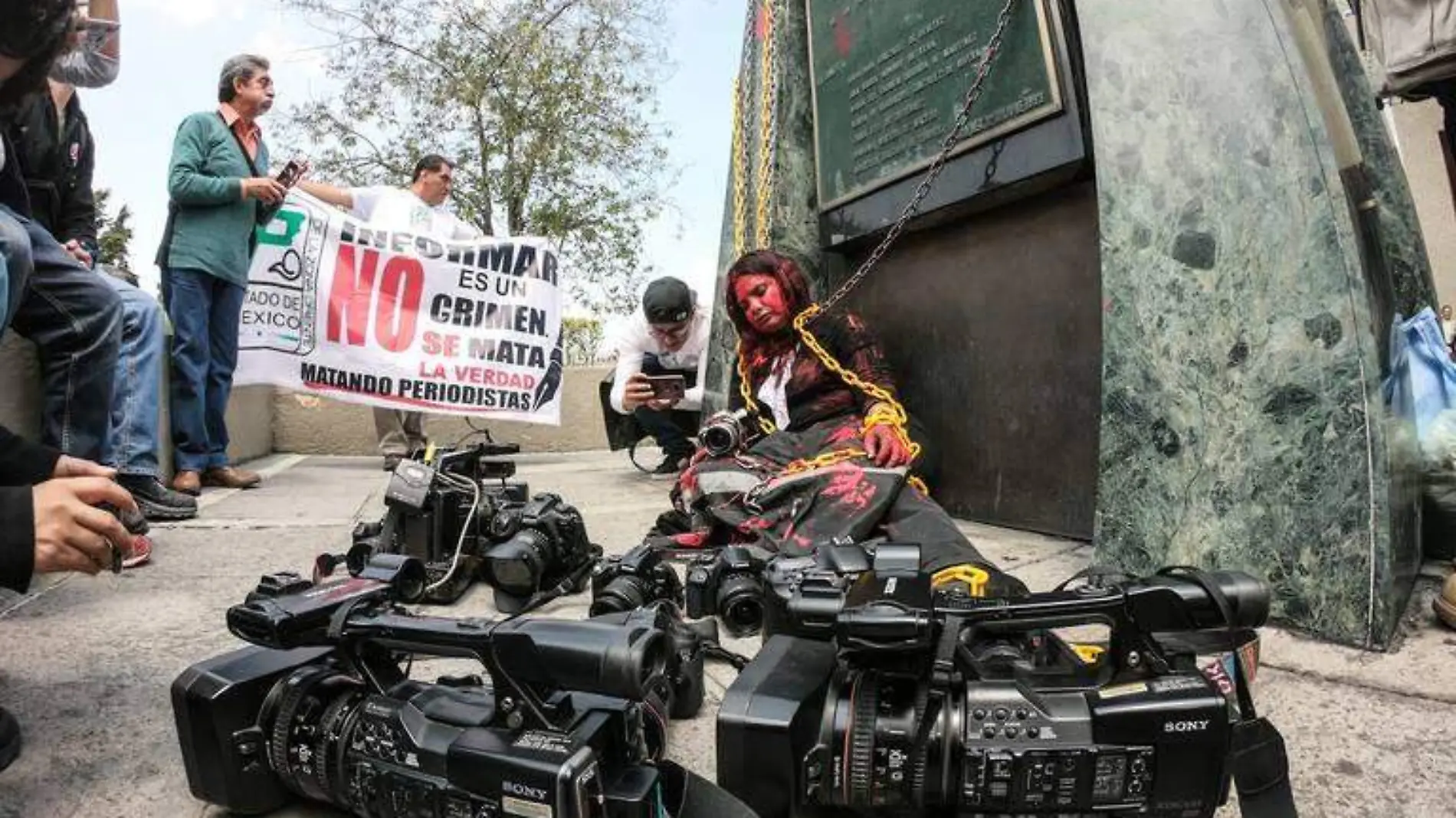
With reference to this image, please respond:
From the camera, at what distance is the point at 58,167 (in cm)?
284

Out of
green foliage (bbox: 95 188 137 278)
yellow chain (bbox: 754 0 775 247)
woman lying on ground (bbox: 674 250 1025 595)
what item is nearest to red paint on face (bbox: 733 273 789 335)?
woman lying on ground (bbox: 674 250 1025 595)

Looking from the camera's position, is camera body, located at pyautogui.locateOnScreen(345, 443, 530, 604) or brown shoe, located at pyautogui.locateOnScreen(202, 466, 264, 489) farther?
brown shoe, located at pyautogui.locateOnScreen(202, 466, 264, 489)

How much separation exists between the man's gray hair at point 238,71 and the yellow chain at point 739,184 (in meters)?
2.26

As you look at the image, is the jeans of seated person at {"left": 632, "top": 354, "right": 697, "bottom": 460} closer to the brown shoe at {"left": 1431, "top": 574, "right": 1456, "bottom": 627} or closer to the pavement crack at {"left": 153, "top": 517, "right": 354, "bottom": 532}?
the pavement crack at {"left": 153, "top": 517, "right": 354, "bottom": 532}

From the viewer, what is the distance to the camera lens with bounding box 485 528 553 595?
6.98 feet

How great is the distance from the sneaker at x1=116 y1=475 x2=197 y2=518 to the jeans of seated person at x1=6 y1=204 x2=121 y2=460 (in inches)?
24.4

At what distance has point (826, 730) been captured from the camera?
3.40ft

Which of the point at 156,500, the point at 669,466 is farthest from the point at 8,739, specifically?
the point at 669,466

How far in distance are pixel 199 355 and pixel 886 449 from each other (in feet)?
9.94

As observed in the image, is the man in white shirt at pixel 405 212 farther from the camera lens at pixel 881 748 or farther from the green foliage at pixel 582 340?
the camera lens at pixel 881 748

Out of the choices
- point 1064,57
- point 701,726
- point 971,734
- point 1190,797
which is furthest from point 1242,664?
point 1064,57

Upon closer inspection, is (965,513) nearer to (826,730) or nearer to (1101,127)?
(1101,127)

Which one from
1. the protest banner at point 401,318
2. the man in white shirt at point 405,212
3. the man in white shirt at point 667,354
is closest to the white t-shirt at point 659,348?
the man in white shirt at point 667,354

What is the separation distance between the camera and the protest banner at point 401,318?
5168 millimetres
